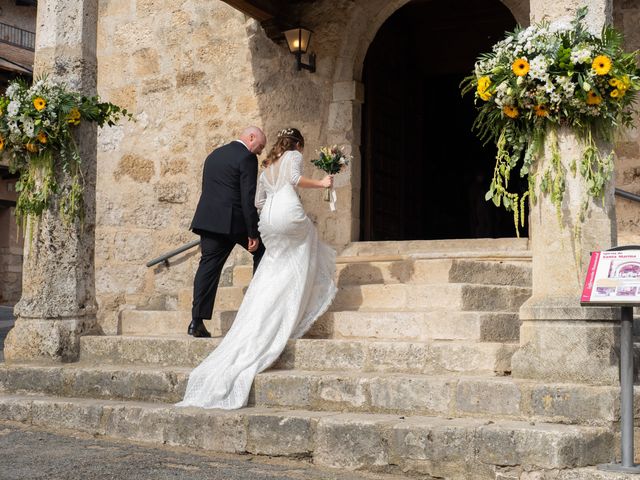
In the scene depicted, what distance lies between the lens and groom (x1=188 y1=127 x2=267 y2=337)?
6637mm

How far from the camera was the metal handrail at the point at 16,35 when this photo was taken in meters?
26.9

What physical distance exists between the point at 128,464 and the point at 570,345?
241 cm

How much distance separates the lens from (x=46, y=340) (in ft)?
22.4

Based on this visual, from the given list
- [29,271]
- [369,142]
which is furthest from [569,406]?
[369,142]

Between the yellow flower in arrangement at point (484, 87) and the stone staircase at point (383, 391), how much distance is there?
1.46 m

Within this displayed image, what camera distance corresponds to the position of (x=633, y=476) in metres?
4.04

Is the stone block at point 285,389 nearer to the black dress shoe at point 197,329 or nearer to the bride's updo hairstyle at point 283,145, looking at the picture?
the black dress shoe at point 197,329

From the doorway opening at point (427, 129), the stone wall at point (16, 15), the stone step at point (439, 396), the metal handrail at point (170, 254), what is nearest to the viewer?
the stone step at point (439, 396)

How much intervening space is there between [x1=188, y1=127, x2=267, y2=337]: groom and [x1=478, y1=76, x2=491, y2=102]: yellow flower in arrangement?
216 centimetres

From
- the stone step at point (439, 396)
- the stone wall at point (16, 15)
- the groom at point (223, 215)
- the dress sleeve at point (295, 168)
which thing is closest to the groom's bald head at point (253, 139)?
the groom at point (223, 215)

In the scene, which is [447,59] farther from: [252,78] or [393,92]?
[252,78]

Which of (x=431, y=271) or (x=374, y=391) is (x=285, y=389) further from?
(x=431, y=271)

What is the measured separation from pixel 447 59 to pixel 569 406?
27.2ft

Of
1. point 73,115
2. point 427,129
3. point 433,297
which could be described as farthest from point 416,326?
point 427,129
